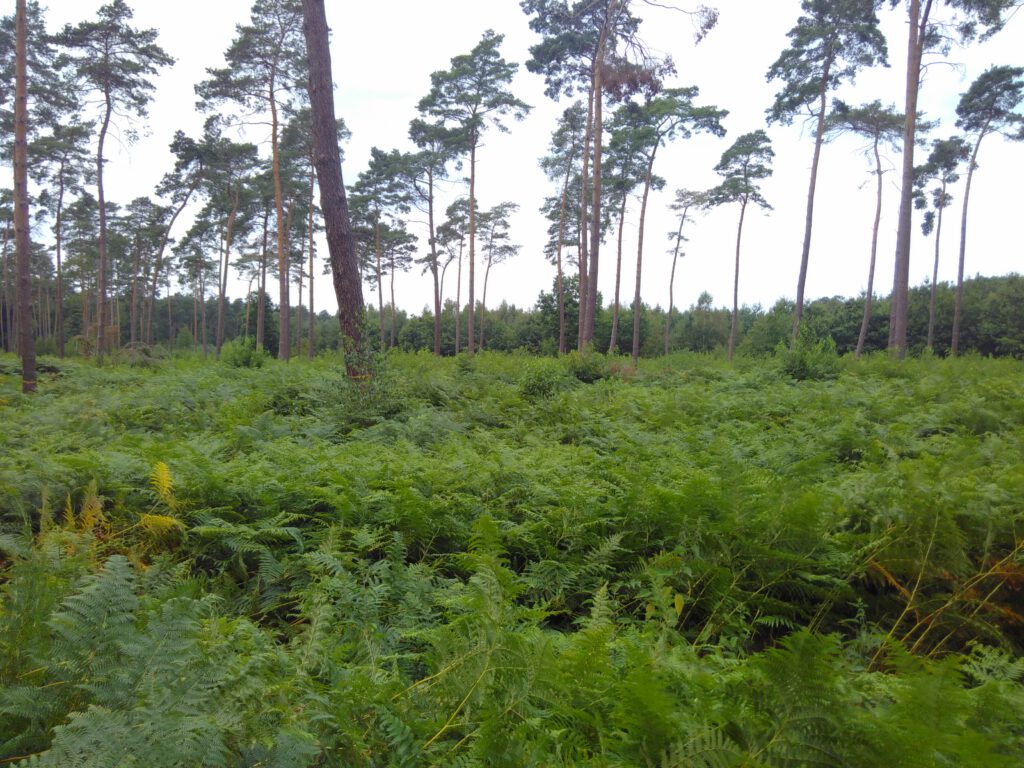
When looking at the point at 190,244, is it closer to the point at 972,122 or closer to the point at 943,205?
the point at 972,122

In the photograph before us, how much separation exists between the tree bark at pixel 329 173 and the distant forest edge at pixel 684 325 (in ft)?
43.6

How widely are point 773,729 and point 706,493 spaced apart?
2.08 meters

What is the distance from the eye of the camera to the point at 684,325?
179 ft

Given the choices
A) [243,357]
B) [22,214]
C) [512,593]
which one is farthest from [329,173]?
[512,593]

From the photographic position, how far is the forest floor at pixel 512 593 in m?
1.66

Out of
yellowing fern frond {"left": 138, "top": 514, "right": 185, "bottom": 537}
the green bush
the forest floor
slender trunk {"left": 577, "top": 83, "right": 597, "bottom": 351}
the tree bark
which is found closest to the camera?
the forest floor

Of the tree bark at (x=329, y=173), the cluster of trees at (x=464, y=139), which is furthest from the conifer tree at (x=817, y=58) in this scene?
the tree bark at (x=329, y=173)

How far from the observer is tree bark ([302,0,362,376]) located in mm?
8719

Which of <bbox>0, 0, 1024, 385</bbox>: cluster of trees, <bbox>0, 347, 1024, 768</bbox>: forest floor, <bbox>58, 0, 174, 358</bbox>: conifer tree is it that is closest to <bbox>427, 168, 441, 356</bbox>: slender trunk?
<bbox>0, 0, 1024, 385</bbox>: cluster of trees

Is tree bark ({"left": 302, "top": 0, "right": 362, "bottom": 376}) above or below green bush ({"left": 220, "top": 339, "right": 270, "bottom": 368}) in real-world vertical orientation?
above

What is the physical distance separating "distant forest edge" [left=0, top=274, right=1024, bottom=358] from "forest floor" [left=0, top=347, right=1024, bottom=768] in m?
17.2

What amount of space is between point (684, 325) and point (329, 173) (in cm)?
4975

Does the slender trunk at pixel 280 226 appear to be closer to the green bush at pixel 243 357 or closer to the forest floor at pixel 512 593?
the green bush at pixel 243 357

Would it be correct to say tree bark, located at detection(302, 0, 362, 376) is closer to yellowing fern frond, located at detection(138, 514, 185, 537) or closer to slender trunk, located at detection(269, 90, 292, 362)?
yellowing fern frond, located at detection(138, 514, 185, 537)
